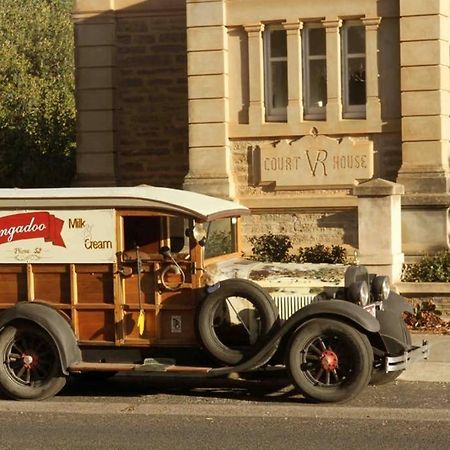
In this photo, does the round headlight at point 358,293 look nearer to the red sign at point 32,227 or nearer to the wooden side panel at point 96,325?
the wooden side panel at point 96,325

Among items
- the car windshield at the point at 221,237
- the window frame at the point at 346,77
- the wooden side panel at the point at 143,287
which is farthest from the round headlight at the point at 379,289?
the window frame at the point at 346,77

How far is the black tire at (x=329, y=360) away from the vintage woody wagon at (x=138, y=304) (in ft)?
0.04

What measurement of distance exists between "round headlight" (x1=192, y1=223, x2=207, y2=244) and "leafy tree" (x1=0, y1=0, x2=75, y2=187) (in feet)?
52.7

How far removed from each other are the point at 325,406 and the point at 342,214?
8.83m

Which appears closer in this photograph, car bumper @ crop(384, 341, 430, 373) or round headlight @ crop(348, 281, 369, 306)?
car bumper @ crop(384, 341, 430, 373)

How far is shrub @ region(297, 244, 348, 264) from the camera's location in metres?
18.7

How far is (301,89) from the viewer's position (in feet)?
64.0

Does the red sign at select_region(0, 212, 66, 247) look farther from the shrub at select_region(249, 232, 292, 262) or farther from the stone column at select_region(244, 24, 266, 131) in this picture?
the stone column at select_region(244, 24, 266, 131)

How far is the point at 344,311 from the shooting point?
10.6m

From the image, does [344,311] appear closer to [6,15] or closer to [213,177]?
[213,177]

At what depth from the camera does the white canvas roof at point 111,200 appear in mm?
11211

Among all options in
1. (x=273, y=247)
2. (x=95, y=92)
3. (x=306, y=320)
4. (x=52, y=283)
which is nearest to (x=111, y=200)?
(x=52, y=283)

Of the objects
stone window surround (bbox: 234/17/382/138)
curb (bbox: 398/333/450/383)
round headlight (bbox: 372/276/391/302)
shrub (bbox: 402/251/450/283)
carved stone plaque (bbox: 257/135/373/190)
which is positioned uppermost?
stone window surround (bbox: 234/17/382/138)

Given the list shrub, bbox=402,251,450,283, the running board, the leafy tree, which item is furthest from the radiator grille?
the leafy tree
